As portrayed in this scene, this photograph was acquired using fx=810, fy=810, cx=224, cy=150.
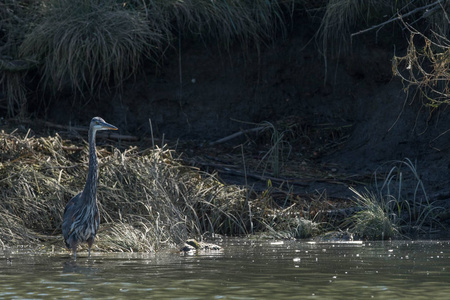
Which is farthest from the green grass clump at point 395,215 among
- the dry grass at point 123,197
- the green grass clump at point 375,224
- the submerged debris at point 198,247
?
the submerged debris at point 198,247

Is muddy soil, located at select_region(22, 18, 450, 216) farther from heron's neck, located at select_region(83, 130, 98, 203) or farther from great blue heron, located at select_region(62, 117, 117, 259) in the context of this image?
great blue heron, located at select_region(62, 117, 117, 259)

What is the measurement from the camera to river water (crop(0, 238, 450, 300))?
5.57 meters

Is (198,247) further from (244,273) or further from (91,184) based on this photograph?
(244,273)

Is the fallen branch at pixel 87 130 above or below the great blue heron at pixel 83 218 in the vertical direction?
above

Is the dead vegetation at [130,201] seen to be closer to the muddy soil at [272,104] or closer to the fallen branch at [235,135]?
the muddy soil at [272,104]

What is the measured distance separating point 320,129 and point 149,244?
5581mm

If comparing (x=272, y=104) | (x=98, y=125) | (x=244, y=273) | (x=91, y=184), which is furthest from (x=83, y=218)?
(x=272, y=104)

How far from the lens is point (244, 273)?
21.6ft

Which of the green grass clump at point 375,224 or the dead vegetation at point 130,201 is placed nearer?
the dead vegetation at point 130,201

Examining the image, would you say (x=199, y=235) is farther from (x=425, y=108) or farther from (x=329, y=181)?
(x=425, y=108)

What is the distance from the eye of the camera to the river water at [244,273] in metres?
5.57

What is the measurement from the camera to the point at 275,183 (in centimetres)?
1151

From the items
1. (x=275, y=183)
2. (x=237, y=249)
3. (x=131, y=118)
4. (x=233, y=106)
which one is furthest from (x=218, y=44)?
(x=237, y=249)

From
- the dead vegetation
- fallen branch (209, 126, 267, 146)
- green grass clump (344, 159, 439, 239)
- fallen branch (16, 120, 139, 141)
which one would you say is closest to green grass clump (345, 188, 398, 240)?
green grass clump (344, 159, 439, 239)
